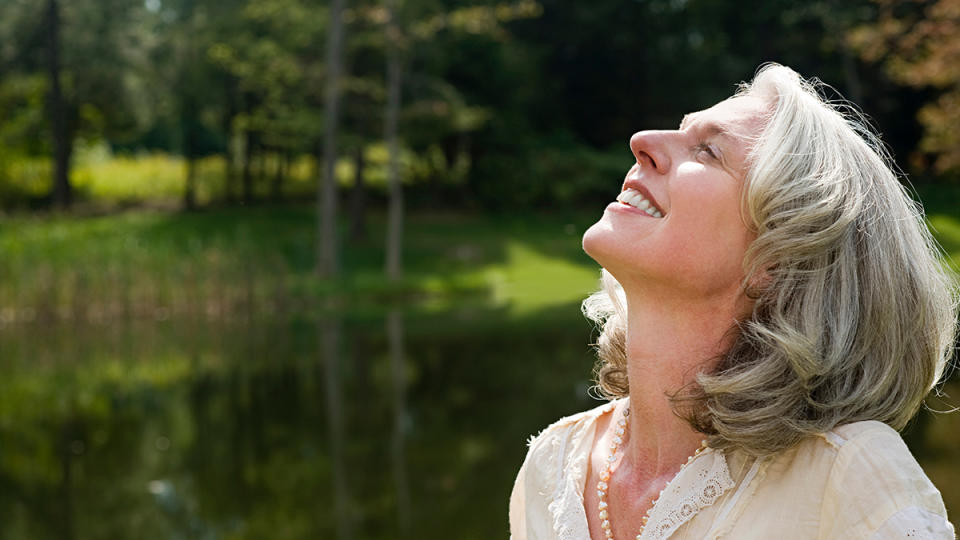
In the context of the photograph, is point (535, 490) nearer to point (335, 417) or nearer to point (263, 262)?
point (335, 417)

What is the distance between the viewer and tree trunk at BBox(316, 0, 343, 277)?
16859 mm

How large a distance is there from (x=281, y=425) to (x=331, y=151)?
402 inches

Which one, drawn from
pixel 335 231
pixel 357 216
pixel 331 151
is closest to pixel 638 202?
pixel 335 231

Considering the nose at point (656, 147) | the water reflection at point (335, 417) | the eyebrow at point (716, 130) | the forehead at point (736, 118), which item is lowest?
the water reflection at point (335, 417)

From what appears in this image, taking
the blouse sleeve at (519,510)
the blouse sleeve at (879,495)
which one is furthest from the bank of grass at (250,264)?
the blouse sleeve at (879,495)

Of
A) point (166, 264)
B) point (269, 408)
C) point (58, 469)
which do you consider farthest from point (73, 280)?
point (58, 469)

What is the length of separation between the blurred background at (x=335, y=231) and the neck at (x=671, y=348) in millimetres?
773

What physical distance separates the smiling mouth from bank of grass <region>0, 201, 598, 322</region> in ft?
40.9

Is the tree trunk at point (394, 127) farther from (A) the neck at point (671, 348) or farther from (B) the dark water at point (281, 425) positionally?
(A) the neck at point (671, 348)

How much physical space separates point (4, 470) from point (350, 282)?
886 centimetres

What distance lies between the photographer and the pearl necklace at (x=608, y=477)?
4.29 feet

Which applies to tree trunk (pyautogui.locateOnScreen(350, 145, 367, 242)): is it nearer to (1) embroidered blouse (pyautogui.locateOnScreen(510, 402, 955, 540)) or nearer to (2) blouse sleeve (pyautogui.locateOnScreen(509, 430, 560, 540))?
(2) blouse sleeve (pyautogui.locateOnScreen(509, 430, 560, 540))

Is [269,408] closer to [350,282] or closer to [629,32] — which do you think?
[350,282]

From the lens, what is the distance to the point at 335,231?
686 inches
